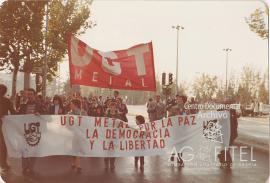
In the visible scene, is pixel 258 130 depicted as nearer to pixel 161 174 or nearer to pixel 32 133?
pixel 161 174

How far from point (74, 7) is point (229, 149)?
500 inches

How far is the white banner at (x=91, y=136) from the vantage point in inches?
328

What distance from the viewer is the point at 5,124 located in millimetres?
8461

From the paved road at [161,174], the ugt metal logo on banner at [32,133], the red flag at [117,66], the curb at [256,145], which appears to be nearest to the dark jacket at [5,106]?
the ugt metal logo on banner at [32,133]

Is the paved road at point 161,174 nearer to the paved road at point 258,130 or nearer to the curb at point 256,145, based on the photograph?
the curb at point 256,145

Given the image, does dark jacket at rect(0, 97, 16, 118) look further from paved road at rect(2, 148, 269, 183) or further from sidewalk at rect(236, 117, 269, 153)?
sidewalk at rect(236, 117, 269, 153)

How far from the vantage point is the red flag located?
312 inches

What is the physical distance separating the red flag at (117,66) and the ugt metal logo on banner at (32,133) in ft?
4.49

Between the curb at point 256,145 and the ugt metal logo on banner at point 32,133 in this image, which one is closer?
the ugt metal logo on banner at point 32,133

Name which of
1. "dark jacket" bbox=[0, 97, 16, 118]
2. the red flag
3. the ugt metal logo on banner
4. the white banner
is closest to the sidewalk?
the white banner

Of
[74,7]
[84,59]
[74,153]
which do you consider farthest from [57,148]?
[74,7]

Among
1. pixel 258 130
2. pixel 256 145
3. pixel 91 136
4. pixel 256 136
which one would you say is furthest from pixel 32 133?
pixel 258 130

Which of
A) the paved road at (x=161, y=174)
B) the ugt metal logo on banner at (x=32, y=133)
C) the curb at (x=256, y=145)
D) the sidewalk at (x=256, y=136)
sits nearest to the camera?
the paved road at (x=161, y=174)

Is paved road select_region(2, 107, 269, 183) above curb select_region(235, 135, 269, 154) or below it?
below
